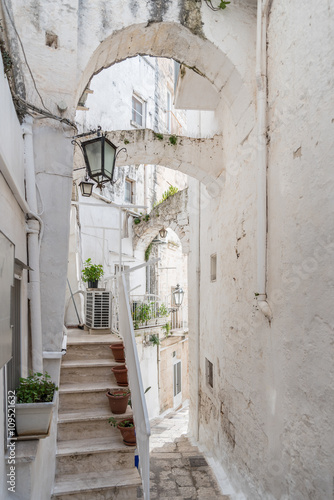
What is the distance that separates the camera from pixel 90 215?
1197 cm

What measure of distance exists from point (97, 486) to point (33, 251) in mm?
2404

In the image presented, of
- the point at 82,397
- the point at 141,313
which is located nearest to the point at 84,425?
the point at 82,397

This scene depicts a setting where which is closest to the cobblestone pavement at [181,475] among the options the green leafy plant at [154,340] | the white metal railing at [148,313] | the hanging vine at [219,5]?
the white metal railing at [148,313]

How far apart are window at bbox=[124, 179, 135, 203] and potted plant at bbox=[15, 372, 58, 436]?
36.8 ft

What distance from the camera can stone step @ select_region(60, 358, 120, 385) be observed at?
523cm

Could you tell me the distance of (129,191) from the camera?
14148 mm

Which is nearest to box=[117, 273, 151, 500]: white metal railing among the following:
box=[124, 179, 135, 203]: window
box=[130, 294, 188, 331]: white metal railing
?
box=[130, 294, 188, 331]: white metal railing

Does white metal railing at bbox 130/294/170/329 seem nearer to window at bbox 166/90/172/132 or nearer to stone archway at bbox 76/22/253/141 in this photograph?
stone archway at bbox 76/22/253/141

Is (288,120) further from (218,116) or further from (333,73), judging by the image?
(218,116)

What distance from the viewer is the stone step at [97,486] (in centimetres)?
390

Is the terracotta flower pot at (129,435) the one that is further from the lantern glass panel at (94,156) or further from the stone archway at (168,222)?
the stone archway at (168,222)

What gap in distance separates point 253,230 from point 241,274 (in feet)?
2.09

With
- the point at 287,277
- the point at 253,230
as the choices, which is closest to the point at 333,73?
the point at 287,277

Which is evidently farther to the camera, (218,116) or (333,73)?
(218,116)
